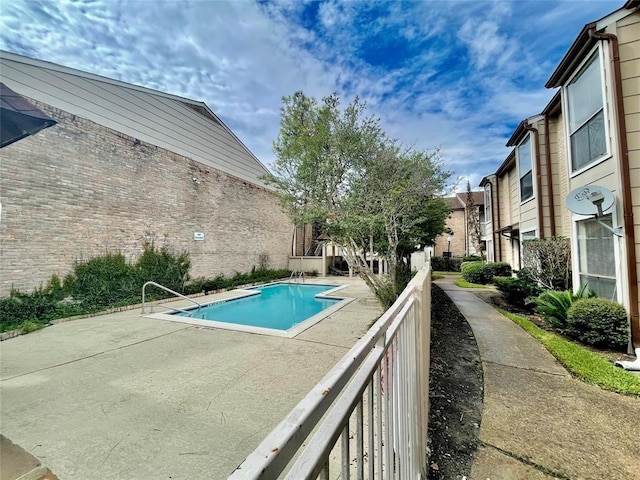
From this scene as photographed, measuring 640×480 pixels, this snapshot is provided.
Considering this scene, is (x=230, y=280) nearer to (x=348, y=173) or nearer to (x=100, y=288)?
(x=100, y=288)

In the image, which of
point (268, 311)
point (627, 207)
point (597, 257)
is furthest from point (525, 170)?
point (268, 311)

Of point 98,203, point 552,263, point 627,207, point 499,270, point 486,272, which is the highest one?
point 98,203

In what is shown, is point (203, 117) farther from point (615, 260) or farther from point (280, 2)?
point (615, 260)

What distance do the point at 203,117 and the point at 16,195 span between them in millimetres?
8086

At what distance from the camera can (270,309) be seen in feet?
33.0

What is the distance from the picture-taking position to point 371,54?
7.58 meters

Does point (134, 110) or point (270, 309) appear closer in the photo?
point (134, 110)

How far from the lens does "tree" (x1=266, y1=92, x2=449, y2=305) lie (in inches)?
285

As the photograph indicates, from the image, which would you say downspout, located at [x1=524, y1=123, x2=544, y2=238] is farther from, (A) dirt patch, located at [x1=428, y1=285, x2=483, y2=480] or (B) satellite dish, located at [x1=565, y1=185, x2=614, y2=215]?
(A) dirt patch, located at [x1=428, y1=285, x2=483, y2=480]

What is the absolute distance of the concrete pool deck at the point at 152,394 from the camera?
2.38 m

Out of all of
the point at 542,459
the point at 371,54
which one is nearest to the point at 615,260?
the point at 542,459

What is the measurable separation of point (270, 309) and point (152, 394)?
670 centimetres

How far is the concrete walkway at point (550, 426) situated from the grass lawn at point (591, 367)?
0.14 meters

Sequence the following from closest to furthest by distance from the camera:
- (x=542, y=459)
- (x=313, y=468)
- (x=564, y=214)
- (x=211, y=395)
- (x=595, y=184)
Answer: (x=313, y=468) → (x=542, y=459) → (x=211, y=395) → (x=595, y=184) → (x=564, y=214)
